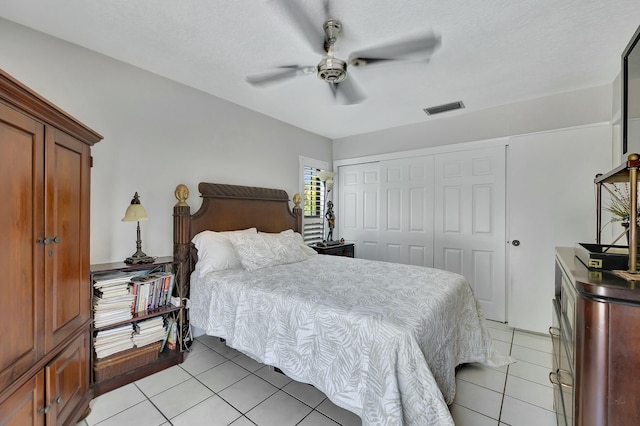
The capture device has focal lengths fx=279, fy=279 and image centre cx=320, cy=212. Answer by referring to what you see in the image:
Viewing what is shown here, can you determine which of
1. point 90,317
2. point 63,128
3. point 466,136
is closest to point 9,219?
point 63,128

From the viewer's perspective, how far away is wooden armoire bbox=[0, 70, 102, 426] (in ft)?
3.89

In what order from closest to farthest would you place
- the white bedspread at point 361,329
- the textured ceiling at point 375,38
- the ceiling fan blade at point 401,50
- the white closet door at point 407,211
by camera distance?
the white bedspread at point 361,329, the ceiling fan blade at point 401,50, the textured ceiling at point 375,38, the white closet door at point 407,211

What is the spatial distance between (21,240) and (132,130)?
1.64 metres

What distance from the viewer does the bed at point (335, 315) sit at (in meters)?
1.38

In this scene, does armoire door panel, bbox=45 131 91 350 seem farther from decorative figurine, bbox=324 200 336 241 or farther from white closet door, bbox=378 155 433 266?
white closet door, bbox=378 155 433 266

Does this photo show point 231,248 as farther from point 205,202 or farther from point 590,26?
point 590,26

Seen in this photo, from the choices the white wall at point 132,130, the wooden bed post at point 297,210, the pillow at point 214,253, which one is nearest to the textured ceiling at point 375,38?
the white wall at point 132,130

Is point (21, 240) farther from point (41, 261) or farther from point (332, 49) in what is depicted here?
point (332, 49)

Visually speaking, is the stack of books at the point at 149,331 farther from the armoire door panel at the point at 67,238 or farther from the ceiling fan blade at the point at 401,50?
the ceiling fan blade at the point at 401,50

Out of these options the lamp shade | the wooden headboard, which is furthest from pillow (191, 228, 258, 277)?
the lamp shade

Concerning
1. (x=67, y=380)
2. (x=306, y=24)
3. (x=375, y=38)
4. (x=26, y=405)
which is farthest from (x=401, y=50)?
(x=67, y=380)

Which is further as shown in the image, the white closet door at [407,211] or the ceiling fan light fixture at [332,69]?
the white closet door at [407,211]

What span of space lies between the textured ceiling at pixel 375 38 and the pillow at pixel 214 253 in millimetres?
1619

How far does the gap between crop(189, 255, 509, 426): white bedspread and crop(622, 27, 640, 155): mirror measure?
1.33 metres
